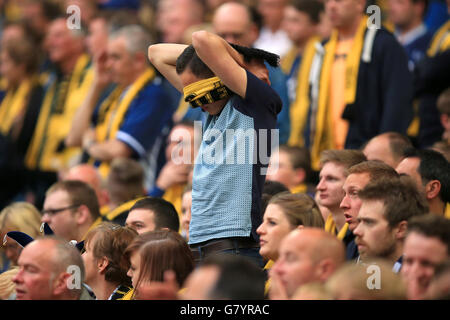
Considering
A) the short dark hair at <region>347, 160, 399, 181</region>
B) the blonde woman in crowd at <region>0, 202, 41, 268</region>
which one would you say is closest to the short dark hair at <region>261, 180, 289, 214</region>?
the short dark hair at <region>347, 160, 399, 181</region>

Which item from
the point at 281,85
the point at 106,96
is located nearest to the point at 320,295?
the point at 281,85

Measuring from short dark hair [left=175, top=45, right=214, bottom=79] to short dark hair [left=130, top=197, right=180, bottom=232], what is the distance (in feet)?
3.70

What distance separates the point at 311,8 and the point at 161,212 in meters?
3.40

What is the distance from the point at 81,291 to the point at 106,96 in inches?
177

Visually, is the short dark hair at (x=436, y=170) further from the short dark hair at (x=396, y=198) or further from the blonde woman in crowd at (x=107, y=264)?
the blonde woman in crowd at (x=107, y=264)

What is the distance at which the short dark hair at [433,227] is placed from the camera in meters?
3.75

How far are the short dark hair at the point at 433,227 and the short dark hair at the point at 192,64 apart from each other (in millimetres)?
1353

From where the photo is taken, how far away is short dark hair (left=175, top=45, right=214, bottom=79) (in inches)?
184

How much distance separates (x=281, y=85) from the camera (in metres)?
7.44

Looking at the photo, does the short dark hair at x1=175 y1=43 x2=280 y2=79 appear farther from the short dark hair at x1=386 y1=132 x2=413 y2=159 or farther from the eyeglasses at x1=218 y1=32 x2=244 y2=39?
the eyeglasses at x1=218 y1=32 x2=244 y2=39

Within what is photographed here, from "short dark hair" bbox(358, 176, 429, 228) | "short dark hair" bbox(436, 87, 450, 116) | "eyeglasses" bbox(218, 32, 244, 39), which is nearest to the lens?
"short dark hair" bbox(358, 176, 429, 228)

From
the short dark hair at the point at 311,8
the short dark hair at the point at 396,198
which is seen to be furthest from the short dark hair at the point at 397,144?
the short dark hair at the point at 311,8
